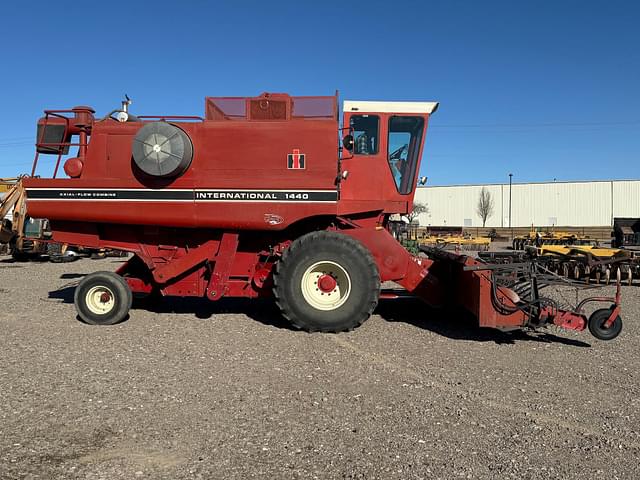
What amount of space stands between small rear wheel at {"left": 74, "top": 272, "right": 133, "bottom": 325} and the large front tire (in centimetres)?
235

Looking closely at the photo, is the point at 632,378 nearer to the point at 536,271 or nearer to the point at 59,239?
the point at 536,271

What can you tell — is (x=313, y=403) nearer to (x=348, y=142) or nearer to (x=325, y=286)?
(x=325, y=286)

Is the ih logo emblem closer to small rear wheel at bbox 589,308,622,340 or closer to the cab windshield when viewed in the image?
the cab windshield

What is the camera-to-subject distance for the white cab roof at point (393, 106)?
25.0 ft

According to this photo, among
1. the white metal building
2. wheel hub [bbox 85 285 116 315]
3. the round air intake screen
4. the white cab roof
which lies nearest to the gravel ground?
wheel hub [bbox 85 285 116 315]

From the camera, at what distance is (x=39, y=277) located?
14.1 meters

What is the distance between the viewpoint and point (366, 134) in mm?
7715

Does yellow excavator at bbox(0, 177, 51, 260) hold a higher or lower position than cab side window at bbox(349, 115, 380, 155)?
lower

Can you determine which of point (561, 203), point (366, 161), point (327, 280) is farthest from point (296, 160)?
point (561, 203)

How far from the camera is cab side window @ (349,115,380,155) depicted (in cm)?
764

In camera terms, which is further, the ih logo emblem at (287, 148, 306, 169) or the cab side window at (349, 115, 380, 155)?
the cab side window at (349, 115, 380, 155)

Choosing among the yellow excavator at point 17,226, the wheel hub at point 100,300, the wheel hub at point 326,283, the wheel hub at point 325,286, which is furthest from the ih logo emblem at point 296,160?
the yellow excavator at point 17,226

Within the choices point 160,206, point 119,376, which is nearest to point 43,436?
point 119,376

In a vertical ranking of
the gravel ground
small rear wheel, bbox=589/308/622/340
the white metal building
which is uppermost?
the white metal building
